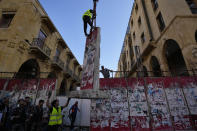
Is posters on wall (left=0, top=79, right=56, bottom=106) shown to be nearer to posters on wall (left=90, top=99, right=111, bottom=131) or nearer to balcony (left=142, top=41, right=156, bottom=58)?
posters on wall (left=90, top=99, right=111, bottom=131)

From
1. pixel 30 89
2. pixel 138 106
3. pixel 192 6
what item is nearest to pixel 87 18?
pixel 138 106

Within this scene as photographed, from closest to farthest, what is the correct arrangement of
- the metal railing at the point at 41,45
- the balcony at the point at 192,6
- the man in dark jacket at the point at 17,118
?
the man in dark jacket at the point at 17,118, the balcony at the point at 192,6, the metal railing at the point at 41,45

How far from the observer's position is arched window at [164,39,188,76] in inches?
361

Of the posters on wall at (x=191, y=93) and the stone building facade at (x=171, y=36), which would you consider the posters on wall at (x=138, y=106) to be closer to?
the stone building facade at (x=171, y=36)

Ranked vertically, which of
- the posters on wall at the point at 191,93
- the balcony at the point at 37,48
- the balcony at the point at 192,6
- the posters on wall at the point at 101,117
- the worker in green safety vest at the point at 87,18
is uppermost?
the balcony at the point at 192,6

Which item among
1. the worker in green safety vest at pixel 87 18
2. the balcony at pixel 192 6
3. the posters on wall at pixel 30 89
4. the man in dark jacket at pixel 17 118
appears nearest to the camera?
the worker in green safety vest at pixel 87 18

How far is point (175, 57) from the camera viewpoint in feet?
34.5

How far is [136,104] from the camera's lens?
17.6ft

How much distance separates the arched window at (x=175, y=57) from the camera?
9180 mm

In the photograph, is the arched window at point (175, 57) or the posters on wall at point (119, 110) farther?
the arched window at point (175, 57)

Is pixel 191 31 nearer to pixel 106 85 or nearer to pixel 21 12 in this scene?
pixel 106 85

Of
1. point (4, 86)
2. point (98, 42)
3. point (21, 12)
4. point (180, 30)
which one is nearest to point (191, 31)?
point (180, 30)

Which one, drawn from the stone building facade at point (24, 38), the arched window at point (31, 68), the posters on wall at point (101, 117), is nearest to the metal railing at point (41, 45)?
the stone building facade at point (24, 38)

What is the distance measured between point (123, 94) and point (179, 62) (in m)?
8.34
